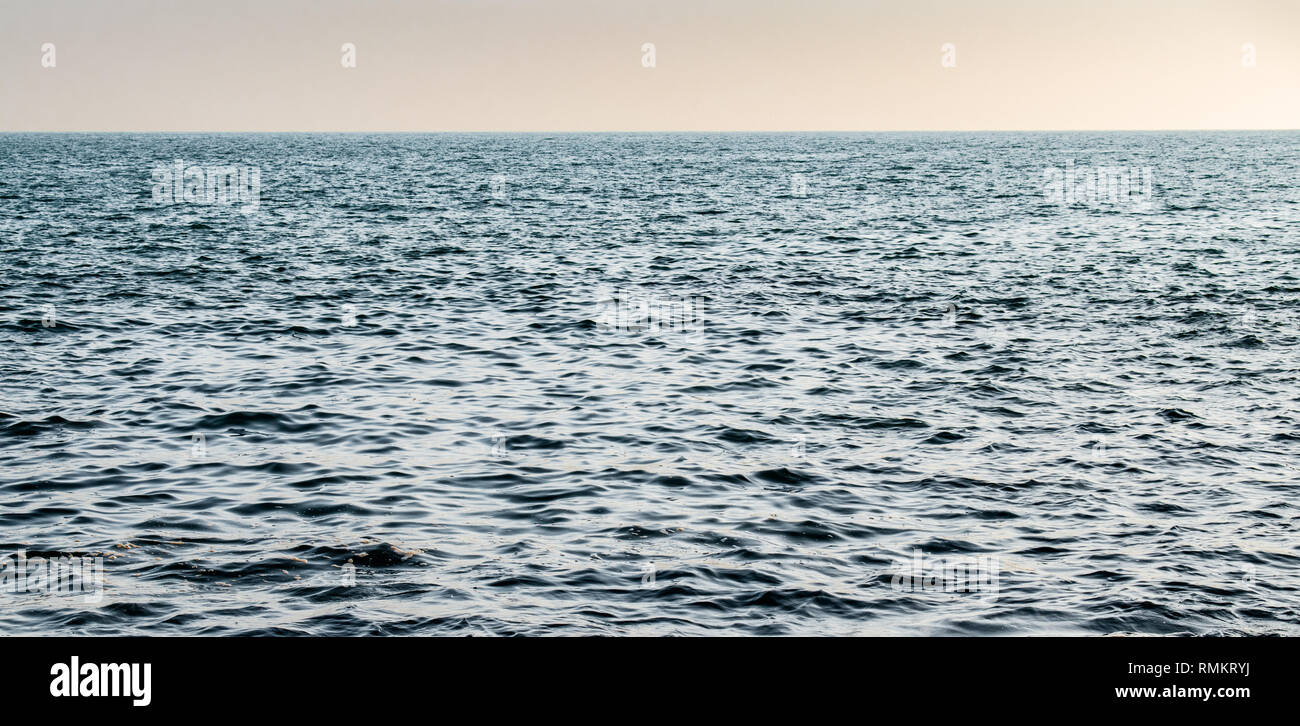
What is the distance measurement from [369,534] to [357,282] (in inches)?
1014

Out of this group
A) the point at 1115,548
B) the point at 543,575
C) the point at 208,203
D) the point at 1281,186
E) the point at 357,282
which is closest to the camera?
the point at 543,575

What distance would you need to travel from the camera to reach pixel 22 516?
55.3 ft

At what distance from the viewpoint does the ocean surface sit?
14.3 metres

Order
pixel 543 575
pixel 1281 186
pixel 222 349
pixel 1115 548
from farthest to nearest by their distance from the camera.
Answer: pixel 1281 186 → pixel 222 349 → pixel 1115 548 → pixel 543 575

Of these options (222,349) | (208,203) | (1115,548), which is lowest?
(1115,548)

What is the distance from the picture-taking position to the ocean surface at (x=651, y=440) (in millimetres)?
14258

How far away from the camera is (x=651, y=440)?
2147cm

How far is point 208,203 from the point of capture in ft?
255
